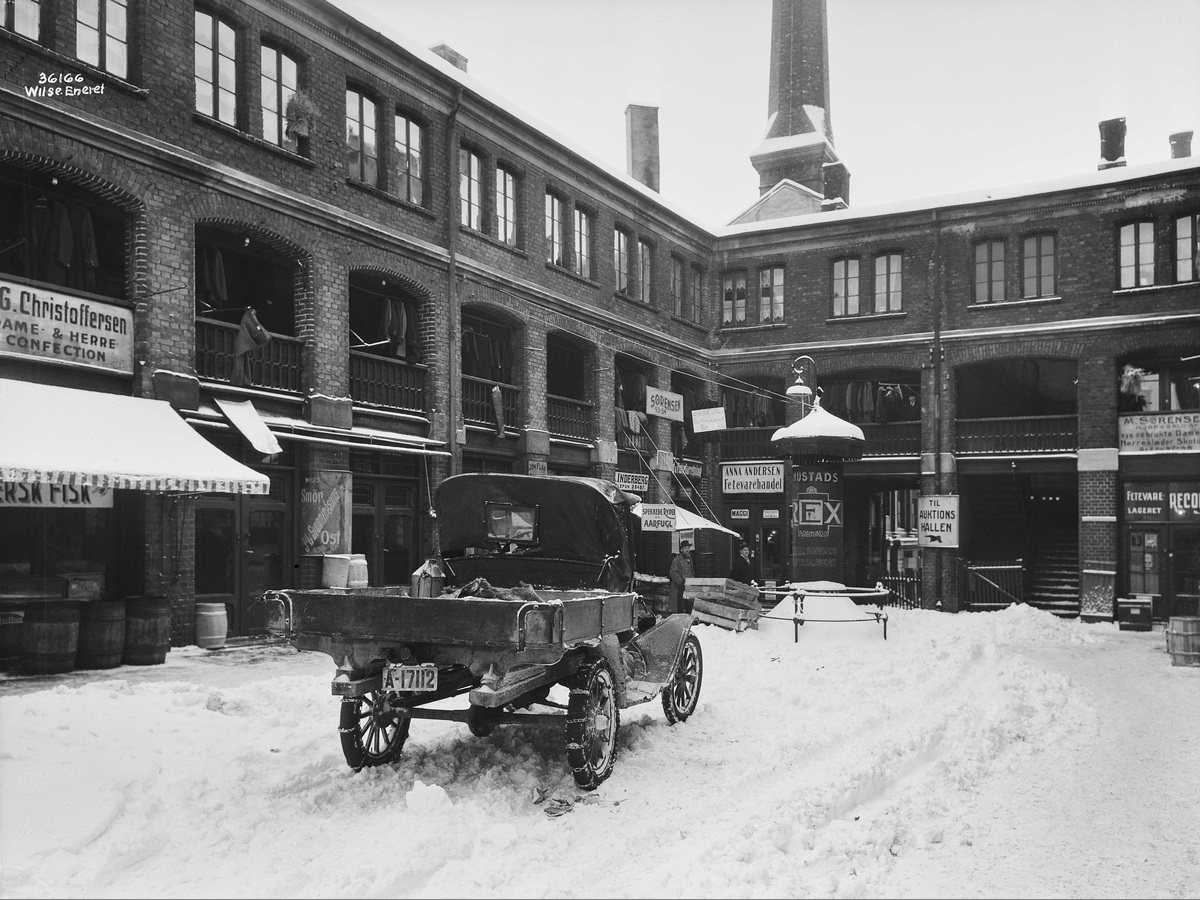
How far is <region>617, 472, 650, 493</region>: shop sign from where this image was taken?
24.4 meters

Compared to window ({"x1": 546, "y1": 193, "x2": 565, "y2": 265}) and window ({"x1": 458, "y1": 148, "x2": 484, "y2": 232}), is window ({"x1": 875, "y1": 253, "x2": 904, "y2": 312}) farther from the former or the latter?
window ({"x1": 458, "y1": 148, "x2": 484, "y2": 232})

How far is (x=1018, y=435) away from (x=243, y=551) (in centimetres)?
1933

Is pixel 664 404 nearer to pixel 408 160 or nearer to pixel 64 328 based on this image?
pixel 408 160

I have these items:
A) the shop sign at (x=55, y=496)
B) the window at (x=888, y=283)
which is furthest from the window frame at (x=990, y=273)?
the shop sign at (x=55, y=496)

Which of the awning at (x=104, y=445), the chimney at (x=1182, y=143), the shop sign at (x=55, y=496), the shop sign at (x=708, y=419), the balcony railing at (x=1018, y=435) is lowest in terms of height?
the shop sign at (x=55, y=496)

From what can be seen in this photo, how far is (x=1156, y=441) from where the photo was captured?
23.1m

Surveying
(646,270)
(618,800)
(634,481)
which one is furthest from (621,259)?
(618,800)

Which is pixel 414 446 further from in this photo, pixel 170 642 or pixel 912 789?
pixel 912 789

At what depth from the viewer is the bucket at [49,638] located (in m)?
10.8

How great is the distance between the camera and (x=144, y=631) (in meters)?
11.7

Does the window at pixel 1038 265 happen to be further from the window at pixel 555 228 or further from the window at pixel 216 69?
the window at pixel 216 69

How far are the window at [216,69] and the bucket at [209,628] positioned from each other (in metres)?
7.35

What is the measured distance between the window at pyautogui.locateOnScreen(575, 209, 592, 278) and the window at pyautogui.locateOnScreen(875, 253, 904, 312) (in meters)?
8.73

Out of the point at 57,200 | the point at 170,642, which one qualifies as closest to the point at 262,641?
the point at 170,642
